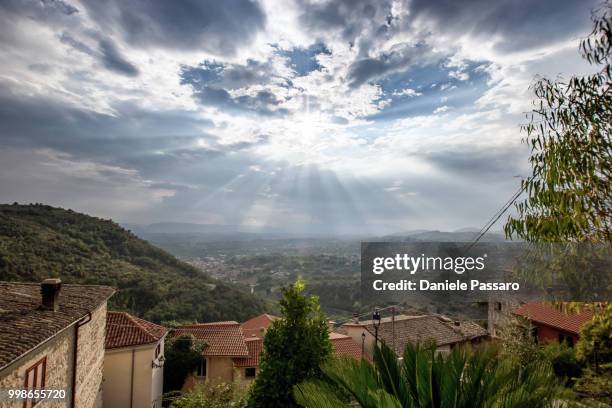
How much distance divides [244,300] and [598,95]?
40.6 m

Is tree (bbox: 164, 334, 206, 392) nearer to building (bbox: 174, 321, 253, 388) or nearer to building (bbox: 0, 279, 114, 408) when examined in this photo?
building (bbox: 174, 321, 253, 388)

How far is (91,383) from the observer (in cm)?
1188

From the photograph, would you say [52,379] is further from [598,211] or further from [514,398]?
[598,211]

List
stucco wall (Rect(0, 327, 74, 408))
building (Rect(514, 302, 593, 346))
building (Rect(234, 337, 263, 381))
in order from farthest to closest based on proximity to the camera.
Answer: building (Rect(234, 337, 263, 381))
building (Rect(514, 302, 593, 346))
stucco wall (Rect(0, 327, 74, 408))

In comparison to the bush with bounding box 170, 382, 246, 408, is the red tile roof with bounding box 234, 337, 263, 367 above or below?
below

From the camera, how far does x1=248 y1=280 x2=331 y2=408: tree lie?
260 inches

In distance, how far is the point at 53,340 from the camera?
830 centimetres

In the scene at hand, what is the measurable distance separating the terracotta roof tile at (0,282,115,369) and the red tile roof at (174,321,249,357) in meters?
9.41

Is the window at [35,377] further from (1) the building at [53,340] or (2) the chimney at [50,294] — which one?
(2) the chimney at [50,294]

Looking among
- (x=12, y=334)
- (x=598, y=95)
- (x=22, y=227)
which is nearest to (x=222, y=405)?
(x=12, y=334)

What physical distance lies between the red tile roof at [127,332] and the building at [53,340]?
7.81 ft

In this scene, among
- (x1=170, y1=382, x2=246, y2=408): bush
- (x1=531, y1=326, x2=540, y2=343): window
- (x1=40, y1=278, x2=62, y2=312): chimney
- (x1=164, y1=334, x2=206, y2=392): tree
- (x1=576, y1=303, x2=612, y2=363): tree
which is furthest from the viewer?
(x1=164, y1=334, x2=206, y2=392): tree

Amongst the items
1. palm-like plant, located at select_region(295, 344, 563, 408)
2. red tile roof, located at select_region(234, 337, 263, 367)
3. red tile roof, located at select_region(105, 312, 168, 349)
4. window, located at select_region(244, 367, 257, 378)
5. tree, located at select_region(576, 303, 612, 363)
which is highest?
palm-like plant, located at select_region(295, 344, 563, 408)

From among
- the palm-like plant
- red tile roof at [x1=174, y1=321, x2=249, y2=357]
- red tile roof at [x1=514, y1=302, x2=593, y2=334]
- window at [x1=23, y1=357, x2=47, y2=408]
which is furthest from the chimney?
red tile roof at [x1=514, y1=302, x2=593, y2=334]
